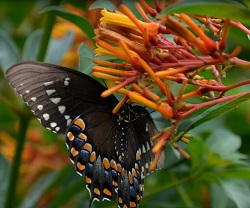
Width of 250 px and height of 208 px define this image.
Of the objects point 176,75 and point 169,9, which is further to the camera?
point 176,75

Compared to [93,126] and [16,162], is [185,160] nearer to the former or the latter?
[93,126]

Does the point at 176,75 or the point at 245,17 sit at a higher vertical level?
the point at 245,17

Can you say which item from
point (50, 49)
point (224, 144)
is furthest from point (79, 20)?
point (224, 144)

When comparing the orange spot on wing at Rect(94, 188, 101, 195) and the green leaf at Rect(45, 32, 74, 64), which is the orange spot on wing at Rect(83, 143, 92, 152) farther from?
the green leaf at Rect(45, 32, 74, 64)

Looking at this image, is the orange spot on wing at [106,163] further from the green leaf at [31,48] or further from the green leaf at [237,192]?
the green leaf at [31,48]

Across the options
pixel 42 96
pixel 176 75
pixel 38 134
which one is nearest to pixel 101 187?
pixel 42 96

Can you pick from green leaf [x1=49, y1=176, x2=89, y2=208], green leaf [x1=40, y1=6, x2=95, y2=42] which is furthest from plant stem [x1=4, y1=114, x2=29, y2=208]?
green leaf [x1=40, y1=6, x2=95, y2=42]

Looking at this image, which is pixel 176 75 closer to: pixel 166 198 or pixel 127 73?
pixel 127 73
